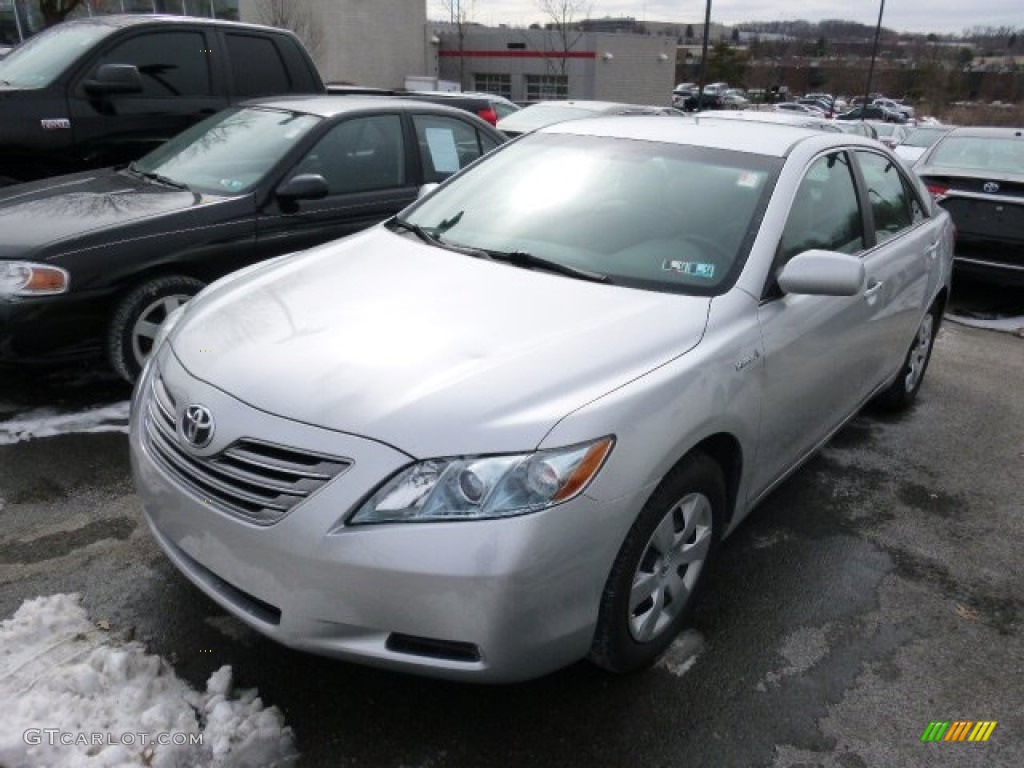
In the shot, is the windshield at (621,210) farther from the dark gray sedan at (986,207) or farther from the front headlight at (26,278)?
the dark gray sedan at (986,207)

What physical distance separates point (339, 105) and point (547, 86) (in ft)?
148

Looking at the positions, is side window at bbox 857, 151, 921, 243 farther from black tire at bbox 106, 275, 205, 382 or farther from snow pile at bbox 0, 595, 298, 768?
black tire at bbox 106, 275, 205, 382

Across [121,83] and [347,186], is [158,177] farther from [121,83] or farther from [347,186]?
[121,83]

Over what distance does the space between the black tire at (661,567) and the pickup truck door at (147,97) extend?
5247 millimetres

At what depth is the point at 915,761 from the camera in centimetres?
234

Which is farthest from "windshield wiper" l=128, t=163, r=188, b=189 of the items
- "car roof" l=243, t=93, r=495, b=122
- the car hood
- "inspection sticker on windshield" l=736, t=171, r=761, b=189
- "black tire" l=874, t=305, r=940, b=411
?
"black tire" l=874, t=305, r=940, b=411

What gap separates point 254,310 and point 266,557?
948 millimetres

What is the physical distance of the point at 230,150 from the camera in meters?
5.01

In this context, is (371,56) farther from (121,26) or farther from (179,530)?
(179,530)

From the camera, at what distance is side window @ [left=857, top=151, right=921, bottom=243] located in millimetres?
3900

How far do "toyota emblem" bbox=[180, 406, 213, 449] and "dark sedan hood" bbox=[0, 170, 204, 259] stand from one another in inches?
86.2

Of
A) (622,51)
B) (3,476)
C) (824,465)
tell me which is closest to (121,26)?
(3,476)

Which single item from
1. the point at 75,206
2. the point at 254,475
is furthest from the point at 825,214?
the point at 75,206
